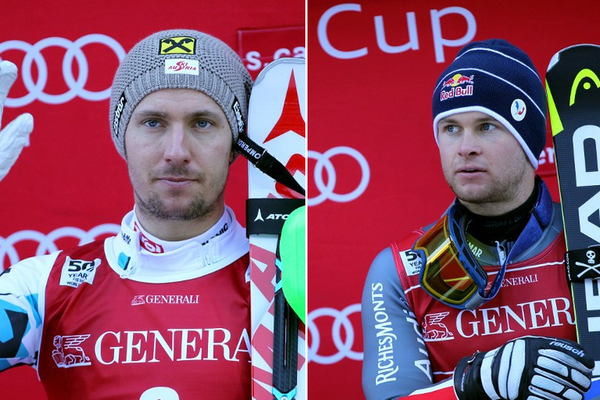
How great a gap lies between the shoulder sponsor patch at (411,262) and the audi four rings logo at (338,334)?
41 centimetres

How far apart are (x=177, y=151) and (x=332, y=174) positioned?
0.58 metres

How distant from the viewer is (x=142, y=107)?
6.19ft

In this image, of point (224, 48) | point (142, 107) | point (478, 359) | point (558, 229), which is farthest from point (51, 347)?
point (558, 229)

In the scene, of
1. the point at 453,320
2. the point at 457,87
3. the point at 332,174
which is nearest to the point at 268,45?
the point at 332,174

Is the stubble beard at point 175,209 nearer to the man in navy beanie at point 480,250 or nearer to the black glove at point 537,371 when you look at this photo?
the man in navy beanie at point 480,250

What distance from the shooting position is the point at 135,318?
6.18 feet

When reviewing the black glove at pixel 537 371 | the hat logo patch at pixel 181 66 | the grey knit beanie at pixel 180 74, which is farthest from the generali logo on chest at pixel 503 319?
the hat logo patch at pixel 181 66

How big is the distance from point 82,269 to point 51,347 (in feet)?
0.59

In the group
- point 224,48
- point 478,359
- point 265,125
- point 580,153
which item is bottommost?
point 478,359

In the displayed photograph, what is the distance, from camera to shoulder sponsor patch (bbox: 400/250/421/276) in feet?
6.15

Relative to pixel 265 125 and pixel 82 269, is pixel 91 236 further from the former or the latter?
pixel 265 125

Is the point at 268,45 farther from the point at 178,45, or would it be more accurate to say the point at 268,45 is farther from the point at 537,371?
the point at 537,371

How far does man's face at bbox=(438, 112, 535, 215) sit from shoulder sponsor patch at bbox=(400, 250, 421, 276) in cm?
A: 17

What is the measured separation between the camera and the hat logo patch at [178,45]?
1.90 metres
